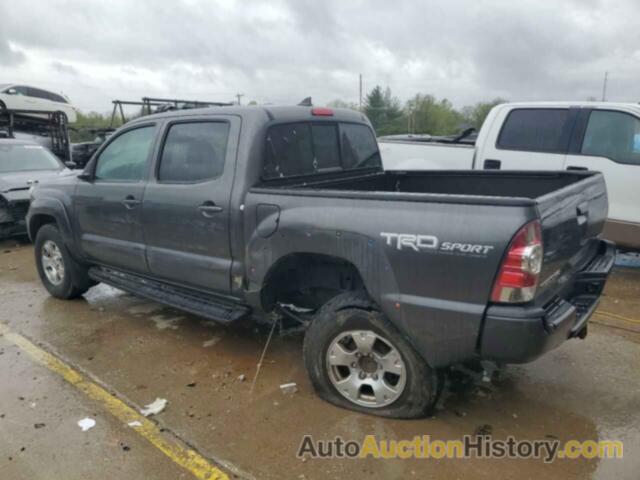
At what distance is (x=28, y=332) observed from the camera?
465 cm

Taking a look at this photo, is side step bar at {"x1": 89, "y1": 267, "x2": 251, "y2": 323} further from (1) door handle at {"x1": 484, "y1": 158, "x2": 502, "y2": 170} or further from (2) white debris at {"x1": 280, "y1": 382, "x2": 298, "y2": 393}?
(1) door handle at {"x1": 484, "y1": 158, "x2": 502, "y2": 170}

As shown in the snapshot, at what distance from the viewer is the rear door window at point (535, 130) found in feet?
19.5

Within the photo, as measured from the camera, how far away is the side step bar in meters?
3.69

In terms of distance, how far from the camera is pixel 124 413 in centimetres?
326

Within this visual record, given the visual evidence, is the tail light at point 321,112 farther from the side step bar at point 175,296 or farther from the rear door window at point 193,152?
the side step bar at point 175,296

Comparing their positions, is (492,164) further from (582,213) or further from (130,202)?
(130,202)

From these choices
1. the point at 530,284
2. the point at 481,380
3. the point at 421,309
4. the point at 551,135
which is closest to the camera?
the point at 530,284

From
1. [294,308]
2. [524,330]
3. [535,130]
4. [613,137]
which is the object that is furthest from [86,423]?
[613,137]

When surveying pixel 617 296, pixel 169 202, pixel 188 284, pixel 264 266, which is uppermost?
pixel 169 202

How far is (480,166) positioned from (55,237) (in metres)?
5.04

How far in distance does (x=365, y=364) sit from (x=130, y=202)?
2.45 metres

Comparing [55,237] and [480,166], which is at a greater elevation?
[480,166]

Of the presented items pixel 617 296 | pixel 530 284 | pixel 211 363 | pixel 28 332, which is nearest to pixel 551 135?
pixel 617 296

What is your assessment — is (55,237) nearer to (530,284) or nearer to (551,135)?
(530,284)
